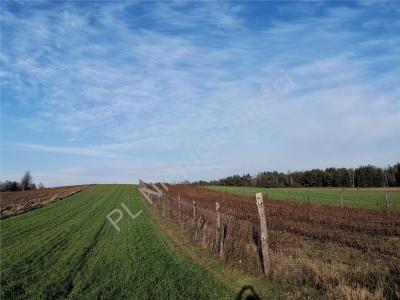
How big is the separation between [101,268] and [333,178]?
343 feet

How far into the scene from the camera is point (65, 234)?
16.7 m

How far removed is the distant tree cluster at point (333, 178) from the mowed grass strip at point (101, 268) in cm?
8761

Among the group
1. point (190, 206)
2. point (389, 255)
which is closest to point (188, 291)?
point (389, 255)

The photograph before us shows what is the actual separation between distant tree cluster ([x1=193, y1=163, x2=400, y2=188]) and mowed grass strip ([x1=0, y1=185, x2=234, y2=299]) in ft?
287

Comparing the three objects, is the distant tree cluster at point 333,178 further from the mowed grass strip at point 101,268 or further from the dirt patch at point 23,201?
the mowed grass strip at point 101,268

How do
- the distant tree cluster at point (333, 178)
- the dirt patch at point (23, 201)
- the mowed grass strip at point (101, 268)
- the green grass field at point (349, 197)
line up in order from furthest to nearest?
the distant tree cluster at point (333, 178) < the green grass field at point (349, 197) < the dirt patch at point (23, 201) < the mowed grass strip at point (101, 268)

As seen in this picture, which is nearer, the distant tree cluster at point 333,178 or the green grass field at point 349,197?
the green grass field at point 349,197

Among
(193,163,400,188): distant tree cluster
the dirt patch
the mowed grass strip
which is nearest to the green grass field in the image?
the mowed grass strip

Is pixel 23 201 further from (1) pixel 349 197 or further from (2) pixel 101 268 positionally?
(1) pixel 349 197

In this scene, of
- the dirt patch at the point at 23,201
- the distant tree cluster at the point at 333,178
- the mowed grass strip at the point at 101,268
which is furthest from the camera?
the distant tree cluster at the point at 333,178

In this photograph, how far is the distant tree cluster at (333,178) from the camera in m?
97.2

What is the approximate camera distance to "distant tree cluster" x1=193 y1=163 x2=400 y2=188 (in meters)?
97.2

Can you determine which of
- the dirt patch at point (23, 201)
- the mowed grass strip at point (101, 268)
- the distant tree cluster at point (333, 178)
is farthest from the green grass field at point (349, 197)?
the distant tree cluster at point (333, 178)

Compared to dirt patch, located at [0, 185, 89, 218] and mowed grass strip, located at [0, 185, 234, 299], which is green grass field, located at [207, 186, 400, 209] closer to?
mowed grass strip, located at [0, 185, 234, 299]
